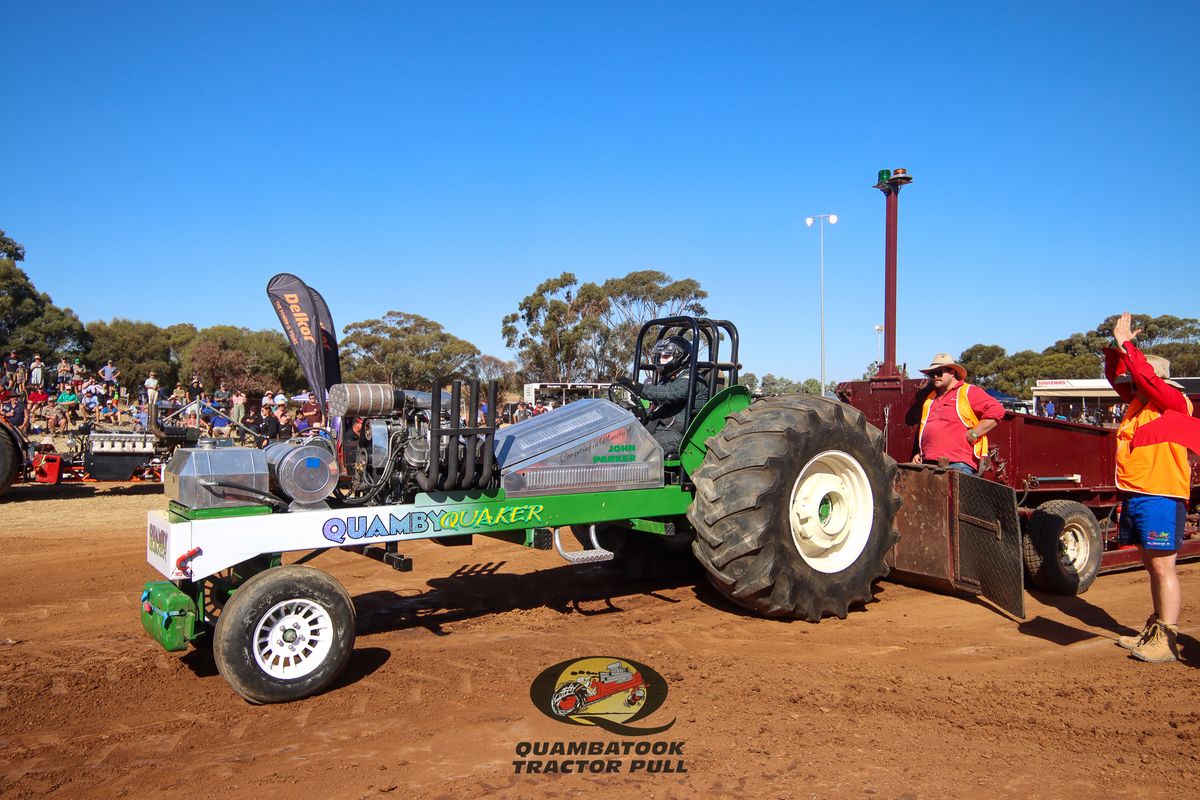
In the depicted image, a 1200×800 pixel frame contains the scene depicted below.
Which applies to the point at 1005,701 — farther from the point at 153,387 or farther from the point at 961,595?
the point at 153,387

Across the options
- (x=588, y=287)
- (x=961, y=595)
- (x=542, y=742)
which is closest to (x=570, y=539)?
(x=961, y=595)

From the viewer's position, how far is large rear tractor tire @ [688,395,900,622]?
5.61 metres

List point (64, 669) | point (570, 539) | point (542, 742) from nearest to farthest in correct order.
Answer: point (542, 742), point (64, 669), point (570, 539)

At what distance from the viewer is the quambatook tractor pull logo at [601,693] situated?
427 cm

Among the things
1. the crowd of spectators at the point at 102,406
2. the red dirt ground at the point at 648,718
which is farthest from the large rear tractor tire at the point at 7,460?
the red dirt ground at the point at 648,718

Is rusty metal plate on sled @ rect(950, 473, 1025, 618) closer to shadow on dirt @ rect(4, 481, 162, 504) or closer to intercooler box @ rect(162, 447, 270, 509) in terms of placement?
intercooler box @ rect(162, 447, 270, 509)

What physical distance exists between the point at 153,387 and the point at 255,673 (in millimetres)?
21839

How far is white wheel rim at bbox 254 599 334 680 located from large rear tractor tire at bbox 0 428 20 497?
10.0 metres

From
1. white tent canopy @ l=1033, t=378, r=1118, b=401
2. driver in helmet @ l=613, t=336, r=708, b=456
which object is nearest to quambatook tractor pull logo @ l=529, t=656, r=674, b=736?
driver in helmet @ l=613, t=336, r=708, b=456

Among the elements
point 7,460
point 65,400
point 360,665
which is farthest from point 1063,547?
point 65,400

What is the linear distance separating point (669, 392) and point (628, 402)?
2.36 ft

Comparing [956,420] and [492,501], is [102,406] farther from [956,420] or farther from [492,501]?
[956,420]

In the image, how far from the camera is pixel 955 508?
21.2ft

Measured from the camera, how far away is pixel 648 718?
4.25 metres
